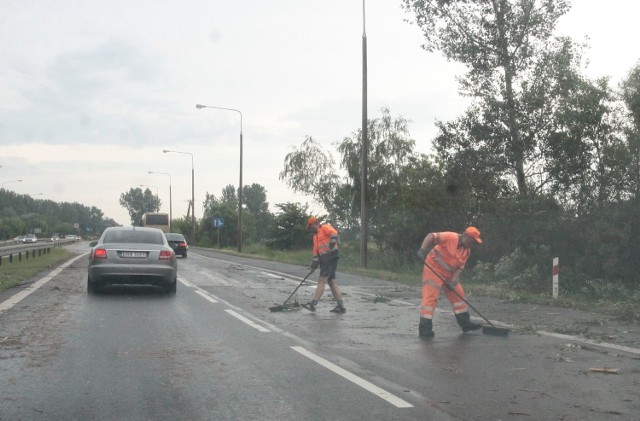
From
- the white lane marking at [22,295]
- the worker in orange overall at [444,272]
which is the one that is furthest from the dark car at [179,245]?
the worker in orange overall at [444,272]

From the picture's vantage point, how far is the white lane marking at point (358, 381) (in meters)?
→ 6.07

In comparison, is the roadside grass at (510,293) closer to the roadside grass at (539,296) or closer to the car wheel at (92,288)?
the roadside grass at (539,296)

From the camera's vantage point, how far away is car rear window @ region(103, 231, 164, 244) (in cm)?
1638

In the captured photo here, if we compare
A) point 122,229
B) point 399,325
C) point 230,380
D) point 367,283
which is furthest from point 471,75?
point 230,380

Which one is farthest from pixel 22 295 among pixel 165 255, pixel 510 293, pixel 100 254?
pixel 510 293

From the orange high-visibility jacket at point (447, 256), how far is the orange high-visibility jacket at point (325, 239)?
3169 millimetres

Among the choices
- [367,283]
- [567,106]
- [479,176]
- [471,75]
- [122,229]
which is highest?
[471,75]

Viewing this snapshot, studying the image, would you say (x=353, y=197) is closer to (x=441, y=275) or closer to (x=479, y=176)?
(x=479, y=176)

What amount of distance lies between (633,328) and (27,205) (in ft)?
674

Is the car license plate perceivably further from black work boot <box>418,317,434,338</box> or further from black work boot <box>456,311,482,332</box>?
black work boot <box>456,311,482,332</box>

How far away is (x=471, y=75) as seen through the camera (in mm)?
26453

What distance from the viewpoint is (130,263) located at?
51.9ft

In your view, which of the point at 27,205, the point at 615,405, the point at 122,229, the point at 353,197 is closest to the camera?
the point at 615,405

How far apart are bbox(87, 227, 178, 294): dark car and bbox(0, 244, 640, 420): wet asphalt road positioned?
289cm
